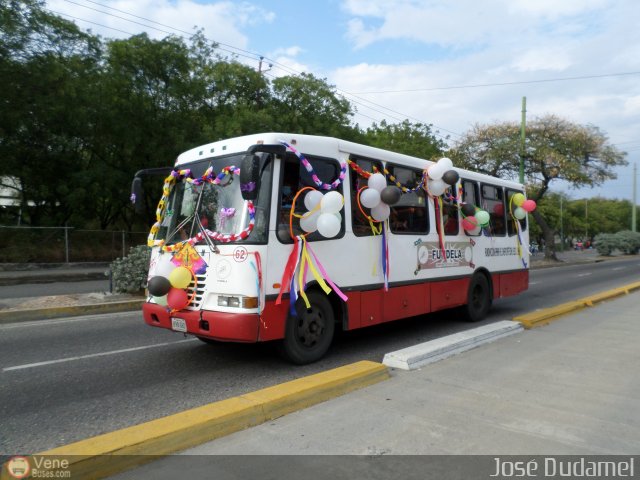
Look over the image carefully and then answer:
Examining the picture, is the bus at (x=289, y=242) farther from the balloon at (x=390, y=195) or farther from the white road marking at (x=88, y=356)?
the white road marking at (x=88, y=356)

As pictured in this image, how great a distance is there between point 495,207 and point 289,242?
6180 millimetres

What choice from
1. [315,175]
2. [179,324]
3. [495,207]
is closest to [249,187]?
[315,175]

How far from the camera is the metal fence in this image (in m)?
20.2

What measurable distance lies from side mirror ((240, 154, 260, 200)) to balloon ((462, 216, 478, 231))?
4.86 metres

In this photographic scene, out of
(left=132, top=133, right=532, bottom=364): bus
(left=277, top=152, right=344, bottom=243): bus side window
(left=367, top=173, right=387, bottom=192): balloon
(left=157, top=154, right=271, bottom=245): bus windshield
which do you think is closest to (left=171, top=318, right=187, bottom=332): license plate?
(left=132, top=133, right=532, bottom=364): bus

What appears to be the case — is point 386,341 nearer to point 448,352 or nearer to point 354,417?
point 448,352

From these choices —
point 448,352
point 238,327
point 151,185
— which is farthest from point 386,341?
point 151,185

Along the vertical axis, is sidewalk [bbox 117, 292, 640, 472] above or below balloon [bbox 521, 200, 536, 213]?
below

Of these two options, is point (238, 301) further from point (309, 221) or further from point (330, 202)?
point (330, 202)

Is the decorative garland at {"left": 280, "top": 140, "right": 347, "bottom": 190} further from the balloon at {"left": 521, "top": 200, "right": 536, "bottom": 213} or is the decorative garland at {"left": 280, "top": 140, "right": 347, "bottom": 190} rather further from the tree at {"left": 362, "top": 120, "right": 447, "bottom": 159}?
the tree at {"left": 362, "top": 120, "right": 447, "bottom": 159}

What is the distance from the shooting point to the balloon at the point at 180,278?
5.63m

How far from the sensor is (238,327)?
5.27 m

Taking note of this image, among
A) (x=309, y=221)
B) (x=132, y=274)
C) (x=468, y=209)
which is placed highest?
(x=468, y=209)

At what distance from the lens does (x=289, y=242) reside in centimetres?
575
